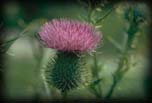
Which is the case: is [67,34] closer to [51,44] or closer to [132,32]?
[51,44]

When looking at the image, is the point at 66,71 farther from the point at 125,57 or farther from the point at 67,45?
the point at 125,57

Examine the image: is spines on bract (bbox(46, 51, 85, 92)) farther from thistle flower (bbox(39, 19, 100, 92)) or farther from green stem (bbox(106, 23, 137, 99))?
green stem (bbox(106, 23, 137, 99))

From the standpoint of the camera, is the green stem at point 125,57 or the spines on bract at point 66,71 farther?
the green stem at point 125,57

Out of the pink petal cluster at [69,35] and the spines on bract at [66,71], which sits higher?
the pink petal cluster at [69,35]

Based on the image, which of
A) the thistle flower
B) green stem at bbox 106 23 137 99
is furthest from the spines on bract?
green stem at bbox 106 23 137 99

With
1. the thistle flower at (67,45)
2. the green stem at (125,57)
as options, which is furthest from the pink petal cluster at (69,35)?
the green stem at (125,57)

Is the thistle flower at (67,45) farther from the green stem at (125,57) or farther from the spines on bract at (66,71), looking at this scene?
the green stem at (125,57)

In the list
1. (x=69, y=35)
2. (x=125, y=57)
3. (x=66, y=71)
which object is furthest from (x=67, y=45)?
(x=125, y=57)
